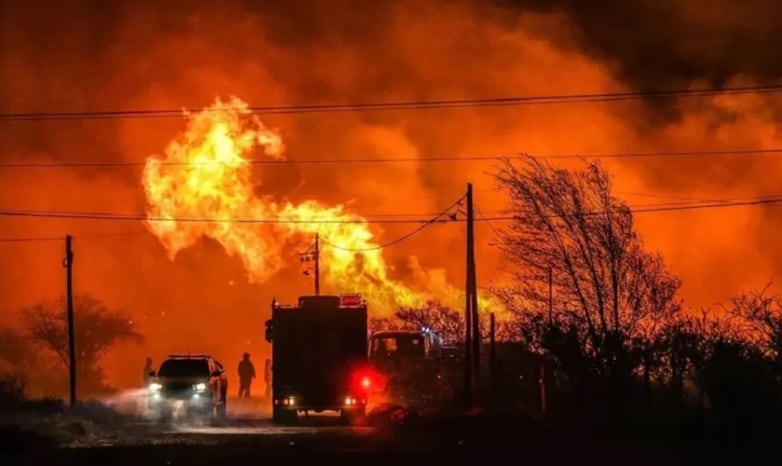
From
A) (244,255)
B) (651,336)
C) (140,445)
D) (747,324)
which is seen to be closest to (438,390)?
(651,336)

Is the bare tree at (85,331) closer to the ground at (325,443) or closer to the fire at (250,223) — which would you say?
the fire at (250,223)

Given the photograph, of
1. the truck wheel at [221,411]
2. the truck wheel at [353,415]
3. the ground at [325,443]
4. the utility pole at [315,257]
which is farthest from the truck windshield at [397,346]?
the utility pole at [315,257]

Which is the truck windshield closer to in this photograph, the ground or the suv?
the suv

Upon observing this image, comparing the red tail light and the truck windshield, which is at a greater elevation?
the truck windshield

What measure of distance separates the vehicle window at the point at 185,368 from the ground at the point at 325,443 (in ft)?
8.10

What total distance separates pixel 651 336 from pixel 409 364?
36.1ft

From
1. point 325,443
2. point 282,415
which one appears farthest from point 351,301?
point 325,443

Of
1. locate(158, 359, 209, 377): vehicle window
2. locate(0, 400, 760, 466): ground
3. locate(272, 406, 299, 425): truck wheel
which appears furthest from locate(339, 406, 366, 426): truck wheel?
locate(158, 359, 209, 377): vehicle window

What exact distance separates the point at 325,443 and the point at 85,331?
44.5 m

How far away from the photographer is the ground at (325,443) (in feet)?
66.3

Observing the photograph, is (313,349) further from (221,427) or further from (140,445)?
(140,445)

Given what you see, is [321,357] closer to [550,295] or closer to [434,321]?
[550,295]

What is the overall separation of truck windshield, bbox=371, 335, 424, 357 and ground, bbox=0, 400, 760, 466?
8898 mm

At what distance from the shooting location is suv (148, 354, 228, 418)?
3394 cm
